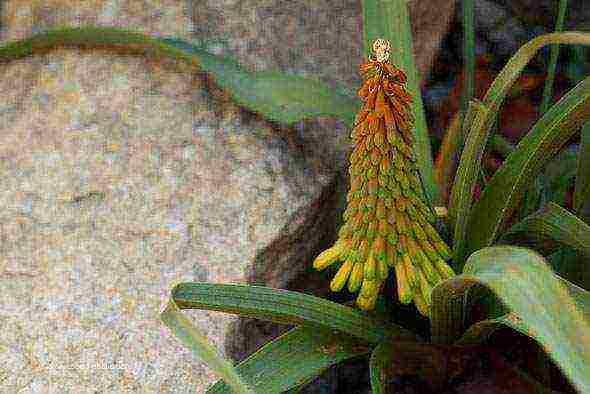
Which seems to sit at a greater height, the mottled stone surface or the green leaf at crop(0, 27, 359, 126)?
the green leaf at crop(0, 27, 359, 126)

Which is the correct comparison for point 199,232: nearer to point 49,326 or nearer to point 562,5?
point 49,326

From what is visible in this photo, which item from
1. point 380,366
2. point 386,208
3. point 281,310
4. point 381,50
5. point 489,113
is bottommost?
point 380,366

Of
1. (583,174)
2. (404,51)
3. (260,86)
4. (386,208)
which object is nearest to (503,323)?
(386,208)

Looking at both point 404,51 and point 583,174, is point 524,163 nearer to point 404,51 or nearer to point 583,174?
point 583,174

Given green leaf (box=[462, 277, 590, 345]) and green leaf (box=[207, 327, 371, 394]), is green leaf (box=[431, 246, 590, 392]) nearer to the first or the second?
green leaf (box=[462, 277, 590, 345])

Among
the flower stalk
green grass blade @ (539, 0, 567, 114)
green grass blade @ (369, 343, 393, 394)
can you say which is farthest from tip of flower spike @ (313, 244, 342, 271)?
green grass blade @ (539, 0, 567, 114)

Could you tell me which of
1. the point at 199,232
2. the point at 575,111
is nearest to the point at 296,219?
the point at 199,232

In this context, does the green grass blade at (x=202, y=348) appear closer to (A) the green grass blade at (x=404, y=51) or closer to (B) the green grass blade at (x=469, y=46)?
(A) the green grass blade at (x=404, y=51)
